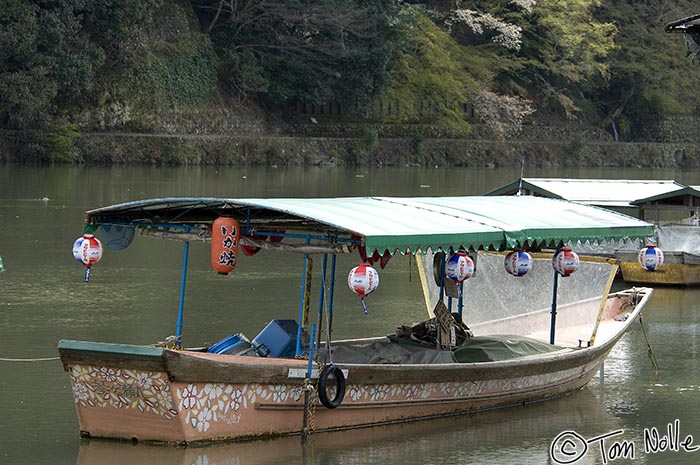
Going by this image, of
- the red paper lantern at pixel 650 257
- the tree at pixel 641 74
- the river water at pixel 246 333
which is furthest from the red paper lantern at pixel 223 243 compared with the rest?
the tree at pixel 641 74

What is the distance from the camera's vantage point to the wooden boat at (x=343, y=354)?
983 cm

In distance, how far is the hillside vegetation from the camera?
40969 mm

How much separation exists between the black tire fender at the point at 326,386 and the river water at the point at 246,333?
357 millimetres

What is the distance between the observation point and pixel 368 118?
5134cm

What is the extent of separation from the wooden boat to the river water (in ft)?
0.65

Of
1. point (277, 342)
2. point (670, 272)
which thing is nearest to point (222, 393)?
point (277, 342)

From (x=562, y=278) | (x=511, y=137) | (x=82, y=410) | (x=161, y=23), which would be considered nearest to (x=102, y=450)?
(x=82, y=410)

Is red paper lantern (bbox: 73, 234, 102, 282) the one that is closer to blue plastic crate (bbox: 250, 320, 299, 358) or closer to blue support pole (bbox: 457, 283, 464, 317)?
blue plastic crate (bbox: 250, 320, 299, 358)

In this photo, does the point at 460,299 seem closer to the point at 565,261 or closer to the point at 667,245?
the point at 565,261

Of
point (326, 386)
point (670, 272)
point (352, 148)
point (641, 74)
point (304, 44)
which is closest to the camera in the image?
point (326, 386)

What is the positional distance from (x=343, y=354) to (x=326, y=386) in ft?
4.20

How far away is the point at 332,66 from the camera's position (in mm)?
48844

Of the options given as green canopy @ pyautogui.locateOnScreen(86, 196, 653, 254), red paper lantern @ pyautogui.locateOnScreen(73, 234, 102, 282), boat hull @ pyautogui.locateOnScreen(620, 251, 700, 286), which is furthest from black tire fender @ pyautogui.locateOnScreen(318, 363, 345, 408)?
boat hull @ pyautogui.locateOnScreen(620, 251, 700, 286)

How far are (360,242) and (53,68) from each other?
31.6 metres
